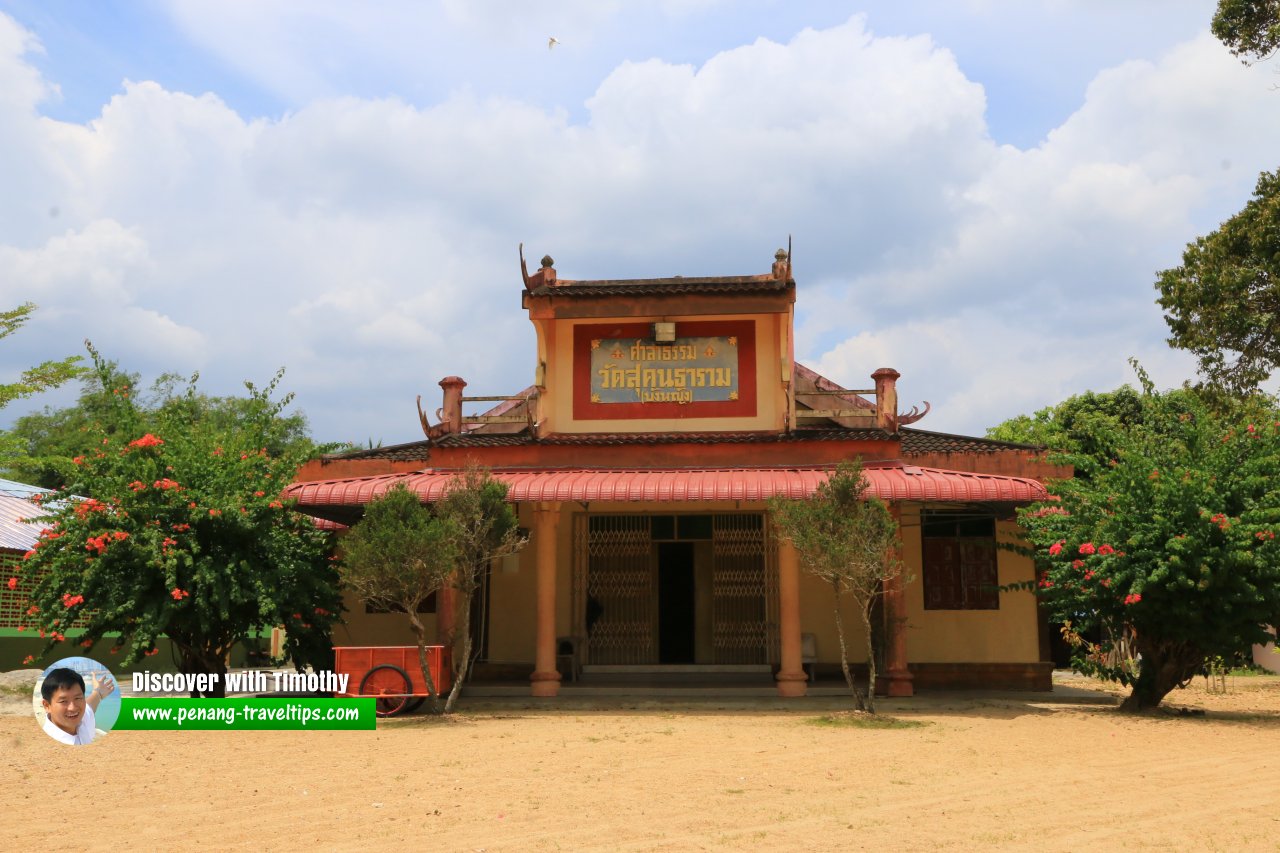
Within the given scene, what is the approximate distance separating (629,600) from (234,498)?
5.73 meters

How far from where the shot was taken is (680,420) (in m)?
13.8

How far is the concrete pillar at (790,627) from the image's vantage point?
1256 cm

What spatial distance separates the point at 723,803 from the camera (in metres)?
6.84

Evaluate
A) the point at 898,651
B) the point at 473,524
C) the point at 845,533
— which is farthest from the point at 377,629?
the point at 845,533

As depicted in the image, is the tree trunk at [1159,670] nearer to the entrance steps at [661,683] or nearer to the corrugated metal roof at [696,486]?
the corrugated metal roof at [696,486]

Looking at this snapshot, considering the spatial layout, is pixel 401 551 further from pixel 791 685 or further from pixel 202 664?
pixel 791 685

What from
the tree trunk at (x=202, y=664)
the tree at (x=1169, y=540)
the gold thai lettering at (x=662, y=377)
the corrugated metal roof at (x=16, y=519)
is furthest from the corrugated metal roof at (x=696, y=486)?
the corrugated metal roof at (x=16, y=519)

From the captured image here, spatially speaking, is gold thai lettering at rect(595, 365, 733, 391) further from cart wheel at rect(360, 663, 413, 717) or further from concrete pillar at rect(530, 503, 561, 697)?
cart wheel at rect(360, 663, 413, 717)

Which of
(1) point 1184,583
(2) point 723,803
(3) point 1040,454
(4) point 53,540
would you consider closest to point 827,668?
(3) point 1040,454

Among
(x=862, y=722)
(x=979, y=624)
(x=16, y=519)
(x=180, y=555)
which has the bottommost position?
(x=862, y=722)

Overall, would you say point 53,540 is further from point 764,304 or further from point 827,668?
point 827,668

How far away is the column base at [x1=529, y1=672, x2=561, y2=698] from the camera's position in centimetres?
1291

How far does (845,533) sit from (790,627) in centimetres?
234

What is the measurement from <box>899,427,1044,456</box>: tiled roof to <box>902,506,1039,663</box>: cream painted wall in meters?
1.02
